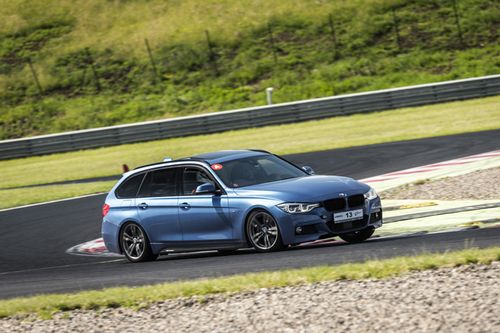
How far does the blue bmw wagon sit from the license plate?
12 mm

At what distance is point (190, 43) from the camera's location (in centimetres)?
5075

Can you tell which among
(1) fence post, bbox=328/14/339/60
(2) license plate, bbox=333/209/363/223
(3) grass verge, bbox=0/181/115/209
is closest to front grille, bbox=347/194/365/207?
(2) license plate, bbox=333/209/363/223

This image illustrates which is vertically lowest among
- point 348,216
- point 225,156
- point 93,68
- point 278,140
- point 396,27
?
point 348,216

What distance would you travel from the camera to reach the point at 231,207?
41.9 ft

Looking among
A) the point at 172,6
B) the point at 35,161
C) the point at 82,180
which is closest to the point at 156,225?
the point at 82,180

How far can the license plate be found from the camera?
12.2 meters

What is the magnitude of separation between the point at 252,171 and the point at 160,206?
4.72 feet

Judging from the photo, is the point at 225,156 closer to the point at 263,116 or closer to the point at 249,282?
the point at 249,282

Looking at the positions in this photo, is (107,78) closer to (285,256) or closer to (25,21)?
(25,21)

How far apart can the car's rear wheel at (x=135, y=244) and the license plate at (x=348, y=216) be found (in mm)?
3004

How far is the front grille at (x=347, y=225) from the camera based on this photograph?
1220 centimetres

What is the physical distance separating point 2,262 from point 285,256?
554 cm

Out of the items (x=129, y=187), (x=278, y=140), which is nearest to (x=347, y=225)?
(x=129, y=187)

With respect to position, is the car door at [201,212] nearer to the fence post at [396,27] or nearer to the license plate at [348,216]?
the license plate at [348,216]
